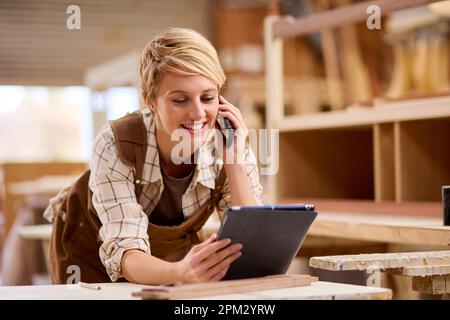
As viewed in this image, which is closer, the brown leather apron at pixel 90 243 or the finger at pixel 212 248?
the finger at pixel 212 248

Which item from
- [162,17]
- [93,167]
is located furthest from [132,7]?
[93,167]

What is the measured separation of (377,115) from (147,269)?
5.22 ft

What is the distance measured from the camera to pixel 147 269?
67.7 inches

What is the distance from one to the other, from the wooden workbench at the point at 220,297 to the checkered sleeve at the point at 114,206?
0.48ft

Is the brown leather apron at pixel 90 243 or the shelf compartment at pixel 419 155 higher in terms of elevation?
the shelf compartment at pixel 419 155

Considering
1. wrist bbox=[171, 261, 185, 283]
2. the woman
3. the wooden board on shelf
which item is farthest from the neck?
the wooden board on shelf

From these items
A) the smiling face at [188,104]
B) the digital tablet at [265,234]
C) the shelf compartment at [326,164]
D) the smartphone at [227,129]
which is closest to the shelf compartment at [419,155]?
the shelf compartment at [326,164]

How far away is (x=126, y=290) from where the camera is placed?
163 cm

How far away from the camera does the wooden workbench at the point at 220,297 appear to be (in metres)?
1.47

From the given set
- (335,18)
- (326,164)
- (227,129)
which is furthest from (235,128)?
(326,164)

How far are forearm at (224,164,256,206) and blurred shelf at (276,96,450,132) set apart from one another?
3.35ft

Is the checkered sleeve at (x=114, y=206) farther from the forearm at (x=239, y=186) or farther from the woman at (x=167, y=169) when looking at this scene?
the forearm at (x=239, y=186)

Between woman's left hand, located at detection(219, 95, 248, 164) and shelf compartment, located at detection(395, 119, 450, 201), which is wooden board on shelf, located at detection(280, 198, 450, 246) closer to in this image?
shelf compartment, located at detection(395, 119, 450, 201)

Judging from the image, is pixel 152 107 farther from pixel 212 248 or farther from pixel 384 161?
pixel 384 161
